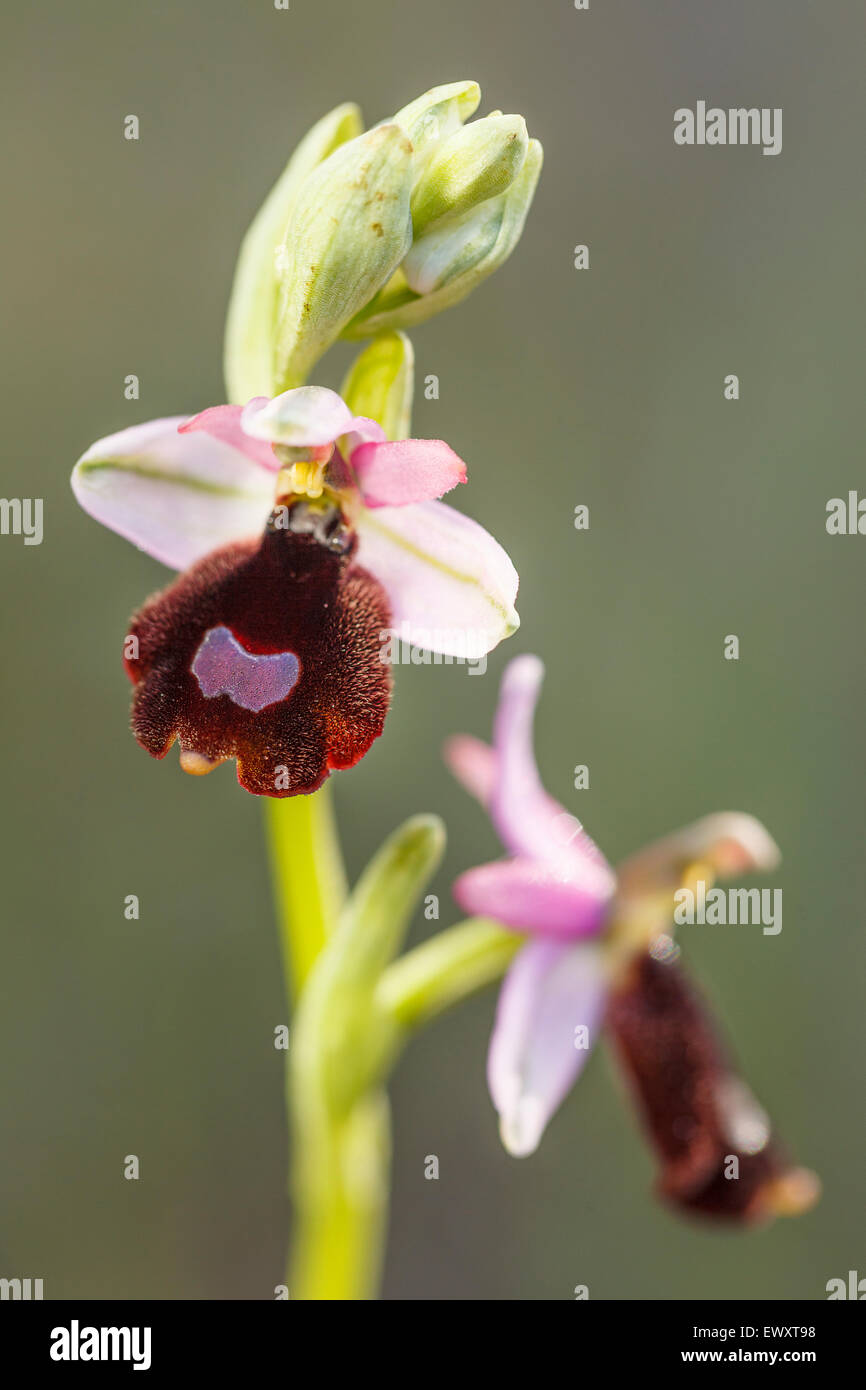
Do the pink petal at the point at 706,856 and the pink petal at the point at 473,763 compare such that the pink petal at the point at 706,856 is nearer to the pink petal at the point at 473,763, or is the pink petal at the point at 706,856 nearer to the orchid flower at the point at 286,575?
the pink petal at the point at 473,763

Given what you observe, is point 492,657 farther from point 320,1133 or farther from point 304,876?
point 320,1133

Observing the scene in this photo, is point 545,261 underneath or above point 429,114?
above

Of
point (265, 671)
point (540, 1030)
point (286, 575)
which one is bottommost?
point (540, 1030)

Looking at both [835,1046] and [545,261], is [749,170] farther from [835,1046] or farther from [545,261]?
[835,1046]

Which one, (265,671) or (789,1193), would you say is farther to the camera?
(789,1193)

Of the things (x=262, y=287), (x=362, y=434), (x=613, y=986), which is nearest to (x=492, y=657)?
(x=613, y=986)

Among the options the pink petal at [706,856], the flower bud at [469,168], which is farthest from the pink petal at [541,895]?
the flower bud at [469,168]
